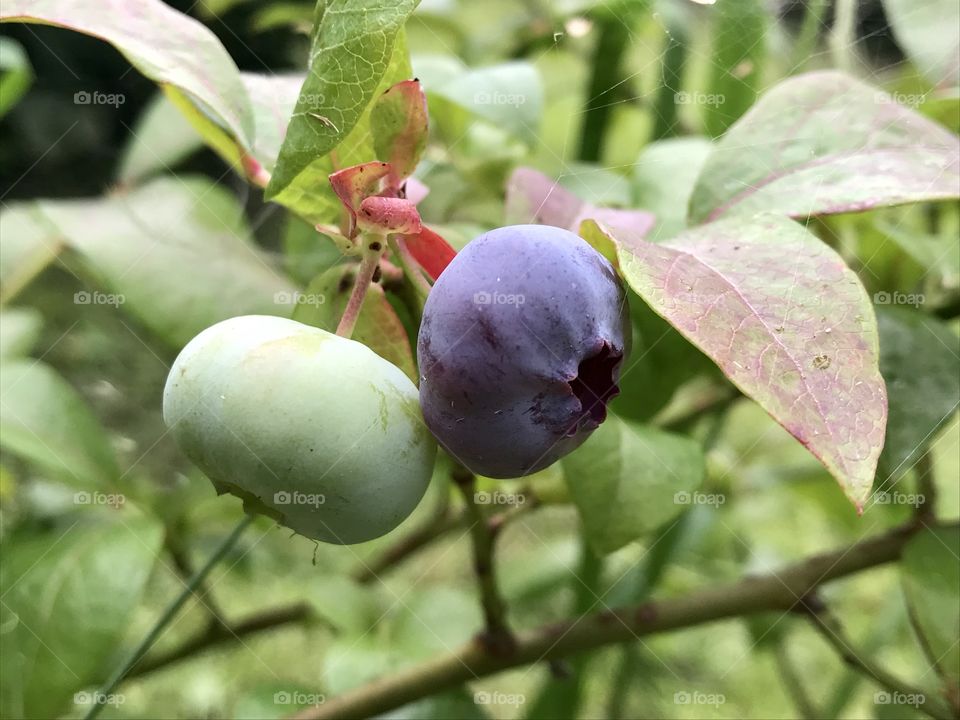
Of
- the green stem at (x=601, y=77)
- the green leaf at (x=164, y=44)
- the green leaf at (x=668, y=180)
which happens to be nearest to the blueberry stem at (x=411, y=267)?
the green leaf at (x=164, y=44)

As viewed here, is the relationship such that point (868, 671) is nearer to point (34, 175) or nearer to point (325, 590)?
point (325, 590)

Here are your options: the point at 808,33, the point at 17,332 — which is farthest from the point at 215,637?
the point at 808,33

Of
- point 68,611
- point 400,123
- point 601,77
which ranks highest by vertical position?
point 400,123

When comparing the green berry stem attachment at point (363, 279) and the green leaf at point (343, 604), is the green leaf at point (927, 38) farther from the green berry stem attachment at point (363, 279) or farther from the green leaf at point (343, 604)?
the green leaf at point (343, 604)

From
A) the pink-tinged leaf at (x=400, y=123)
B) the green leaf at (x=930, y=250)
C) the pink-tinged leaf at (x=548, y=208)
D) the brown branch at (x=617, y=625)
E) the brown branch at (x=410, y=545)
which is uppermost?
the pink-tinged leaf at (x=400, y=123)

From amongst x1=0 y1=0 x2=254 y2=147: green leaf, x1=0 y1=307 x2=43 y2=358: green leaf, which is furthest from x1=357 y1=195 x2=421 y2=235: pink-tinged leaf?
x1=0 y1=307 x2=43 y2=358: green leaf

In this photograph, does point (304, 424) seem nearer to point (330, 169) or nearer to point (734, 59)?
point (330, 169)
